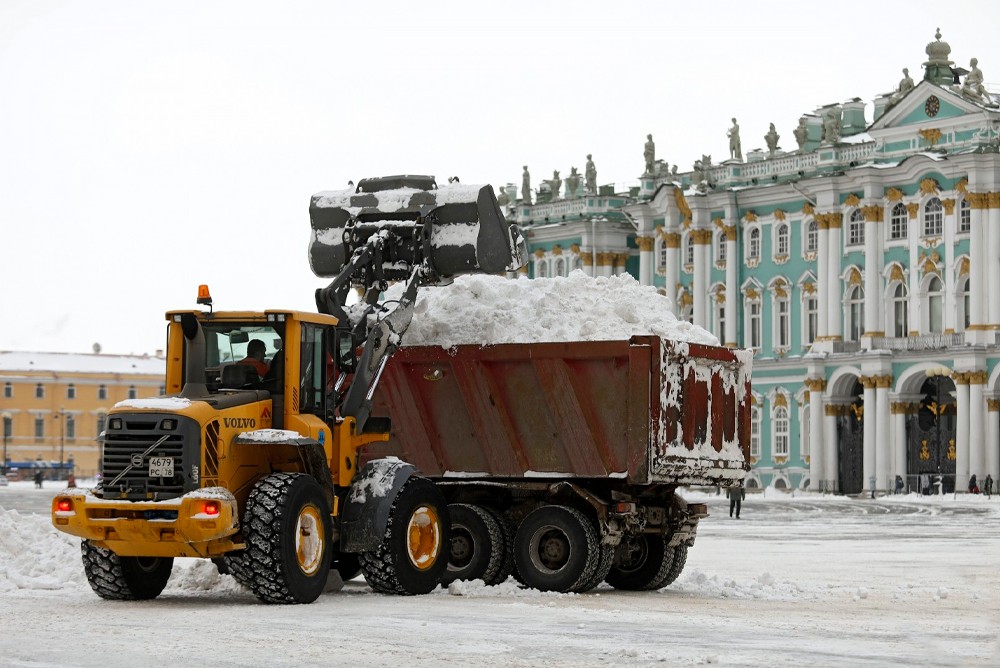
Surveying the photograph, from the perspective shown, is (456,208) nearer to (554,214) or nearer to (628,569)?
(628,569)

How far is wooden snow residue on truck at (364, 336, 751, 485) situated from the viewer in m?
19.0

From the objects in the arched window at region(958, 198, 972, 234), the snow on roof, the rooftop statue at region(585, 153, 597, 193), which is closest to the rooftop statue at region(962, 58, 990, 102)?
the arched window at region(958, 198, 972, 234)

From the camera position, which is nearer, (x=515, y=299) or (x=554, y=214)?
(x=515, y=299)

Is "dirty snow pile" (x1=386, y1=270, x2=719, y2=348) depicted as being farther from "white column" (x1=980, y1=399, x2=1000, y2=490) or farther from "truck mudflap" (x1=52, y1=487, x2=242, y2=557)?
"white column" (x1=980, y1=399, x2=1000, y2=490)

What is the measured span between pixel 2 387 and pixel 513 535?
13164 cm

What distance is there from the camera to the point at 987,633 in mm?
15312

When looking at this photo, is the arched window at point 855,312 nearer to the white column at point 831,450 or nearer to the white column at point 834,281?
the white column at point 834,281

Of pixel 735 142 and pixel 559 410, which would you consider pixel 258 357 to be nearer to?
pixel 559 410

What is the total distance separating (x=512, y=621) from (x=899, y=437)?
56.9m

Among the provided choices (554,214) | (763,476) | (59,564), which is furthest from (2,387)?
(59,564)

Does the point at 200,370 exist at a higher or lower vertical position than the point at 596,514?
higher

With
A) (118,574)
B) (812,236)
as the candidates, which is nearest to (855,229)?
(812,236)

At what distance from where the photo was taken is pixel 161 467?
53.9ft

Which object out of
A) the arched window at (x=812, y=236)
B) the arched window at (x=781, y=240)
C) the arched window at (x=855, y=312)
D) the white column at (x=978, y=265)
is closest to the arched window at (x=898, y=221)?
the arched window at (x=855, y=312)
